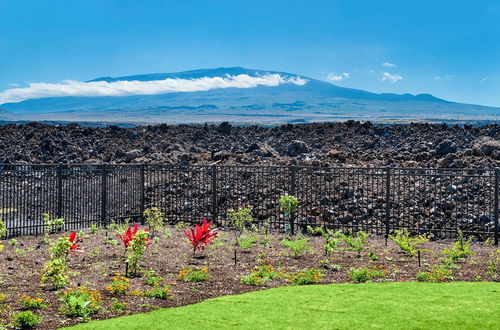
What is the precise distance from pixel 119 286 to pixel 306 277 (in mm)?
3161

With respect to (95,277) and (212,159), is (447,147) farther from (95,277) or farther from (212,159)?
(95,277)

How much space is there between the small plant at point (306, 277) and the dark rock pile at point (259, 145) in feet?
44.6

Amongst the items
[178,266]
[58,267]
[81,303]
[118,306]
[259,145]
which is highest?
[259,145]

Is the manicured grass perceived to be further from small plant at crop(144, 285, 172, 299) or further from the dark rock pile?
the dark rock pile

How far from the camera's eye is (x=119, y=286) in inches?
348

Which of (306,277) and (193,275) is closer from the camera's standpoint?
(306,277)

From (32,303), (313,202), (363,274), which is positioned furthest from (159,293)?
(313,202)

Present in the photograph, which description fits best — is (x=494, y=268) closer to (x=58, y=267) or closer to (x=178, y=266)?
(x=178, y=266)

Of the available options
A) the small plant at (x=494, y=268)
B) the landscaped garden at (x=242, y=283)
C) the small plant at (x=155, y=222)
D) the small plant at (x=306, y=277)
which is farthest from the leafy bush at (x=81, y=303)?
the small plant at (x=494, y=268)

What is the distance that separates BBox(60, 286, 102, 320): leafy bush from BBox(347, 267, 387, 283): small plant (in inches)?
170

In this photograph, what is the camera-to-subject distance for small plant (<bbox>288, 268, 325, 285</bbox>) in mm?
9672

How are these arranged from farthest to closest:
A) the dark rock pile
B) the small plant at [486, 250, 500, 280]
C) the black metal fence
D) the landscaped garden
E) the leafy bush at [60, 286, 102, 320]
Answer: the dark rock pile, the black metal fence, the small plant at [486, 250, 500, 280], the leafy bush at [60, 286, 102, 320], the landscaped garden

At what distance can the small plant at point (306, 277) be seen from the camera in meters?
9.67

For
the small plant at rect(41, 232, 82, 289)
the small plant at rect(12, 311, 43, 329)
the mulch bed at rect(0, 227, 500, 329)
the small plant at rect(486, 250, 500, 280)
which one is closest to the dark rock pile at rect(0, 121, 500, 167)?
the mulch bed at rect(0, 227, 500, 329)
